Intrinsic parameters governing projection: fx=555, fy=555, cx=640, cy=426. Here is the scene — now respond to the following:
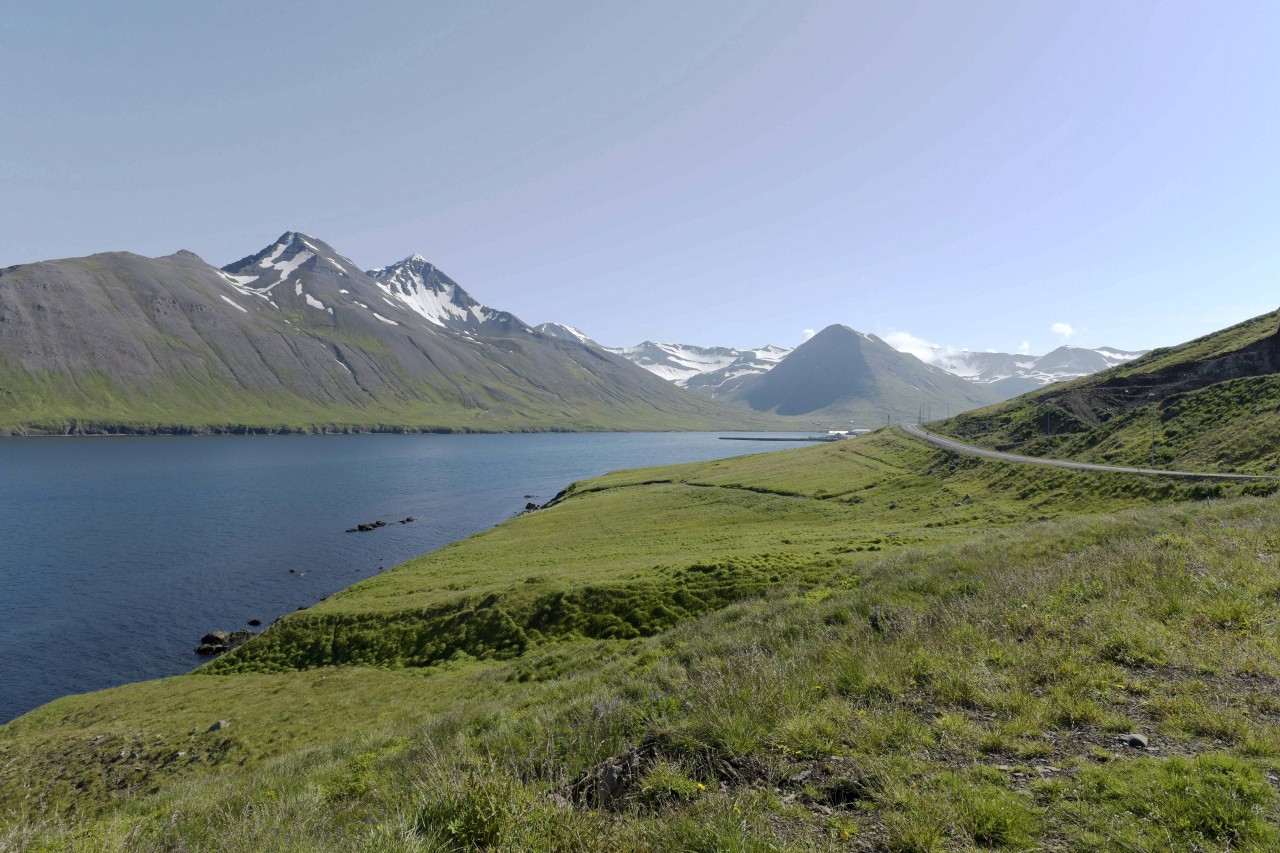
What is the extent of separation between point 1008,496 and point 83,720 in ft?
225

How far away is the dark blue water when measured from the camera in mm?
43200

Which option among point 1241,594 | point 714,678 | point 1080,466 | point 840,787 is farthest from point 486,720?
point 1080,466

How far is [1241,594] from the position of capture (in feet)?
36.9

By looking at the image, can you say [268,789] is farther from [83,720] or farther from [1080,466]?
[1080,466]

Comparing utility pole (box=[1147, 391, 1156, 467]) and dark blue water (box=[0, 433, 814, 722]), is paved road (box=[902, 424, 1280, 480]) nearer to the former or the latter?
utility pole (box=[1147, 391, 1156, 467])

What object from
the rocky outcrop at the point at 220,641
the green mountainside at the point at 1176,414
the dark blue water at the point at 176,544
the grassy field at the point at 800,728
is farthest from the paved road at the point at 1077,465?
the dark blue water at the point at 176,544

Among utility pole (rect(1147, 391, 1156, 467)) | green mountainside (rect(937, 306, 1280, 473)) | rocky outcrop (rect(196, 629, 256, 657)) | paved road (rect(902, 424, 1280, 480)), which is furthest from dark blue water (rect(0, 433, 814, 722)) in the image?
green mountainside (rect(937, 306, 1280, 473))

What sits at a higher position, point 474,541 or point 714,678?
point 714,678

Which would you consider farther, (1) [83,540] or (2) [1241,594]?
(1) [83,540]

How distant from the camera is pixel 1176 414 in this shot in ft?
191

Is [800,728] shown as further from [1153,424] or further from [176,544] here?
[176,544]

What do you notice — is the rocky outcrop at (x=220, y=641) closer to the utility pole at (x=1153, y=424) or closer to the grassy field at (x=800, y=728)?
the grassy field at (x=800, y=728)

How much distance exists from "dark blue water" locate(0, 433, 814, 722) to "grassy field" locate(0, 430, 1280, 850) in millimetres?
13492

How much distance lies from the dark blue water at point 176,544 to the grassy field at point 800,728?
13492 millimetres
